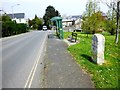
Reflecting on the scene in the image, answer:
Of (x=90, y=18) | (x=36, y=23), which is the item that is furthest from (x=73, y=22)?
(x=90, y=18)

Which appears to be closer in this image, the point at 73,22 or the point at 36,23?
the point at 36,23

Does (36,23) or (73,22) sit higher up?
(73,22)

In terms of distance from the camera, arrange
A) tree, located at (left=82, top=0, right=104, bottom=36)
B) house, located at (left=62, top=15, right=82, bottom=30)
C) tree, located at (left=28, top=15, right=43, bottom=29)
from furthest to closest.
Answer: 1. tree, located at (left=28, top=15, right=43, bottom=29)
2. house, located at (left=62, top=15, right=82, bottom=30)
3. tree, located at (left=82, top=0, right=104, bottom=36)

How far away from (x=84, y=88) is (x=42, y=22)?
119 meters

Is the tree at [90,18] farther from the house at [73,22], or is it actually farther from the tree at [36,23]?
the tree at [36,23]

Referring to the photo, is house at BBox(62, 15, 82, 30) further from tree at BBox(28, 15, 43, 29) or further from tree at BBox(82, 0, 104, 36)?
tree at BBox(82, 0, 104, 36)

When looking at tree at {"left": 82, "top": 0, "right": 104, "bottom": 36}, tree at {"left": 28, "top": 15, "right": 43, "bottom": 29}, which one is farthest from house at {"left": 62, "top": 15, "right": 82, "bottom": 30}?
tree at {"left": 82, "top": 0, "right": 104, "bottom": 36}

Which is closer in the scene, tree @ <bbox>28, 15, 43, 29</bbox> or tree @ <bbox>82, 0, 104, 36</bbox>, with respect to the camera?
tree @ <bbox>82, 0, 104, 36</bbox>

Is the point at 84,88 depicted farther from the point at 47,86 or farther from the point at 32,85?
the point at 32,85

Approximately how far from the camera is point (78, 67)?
1341cm

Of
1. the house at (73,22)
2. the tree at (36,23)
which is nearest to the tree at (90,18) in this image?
the house at (73,22)

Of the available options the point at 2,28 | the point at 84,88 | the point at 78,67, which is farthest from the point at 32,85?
the point at 2,28

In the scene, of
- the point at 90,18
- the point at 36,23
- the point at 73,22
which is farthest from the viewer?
the point at 73,22

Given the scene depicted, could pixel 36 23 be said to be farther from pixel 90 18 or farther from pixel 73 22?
pixel 90 18
